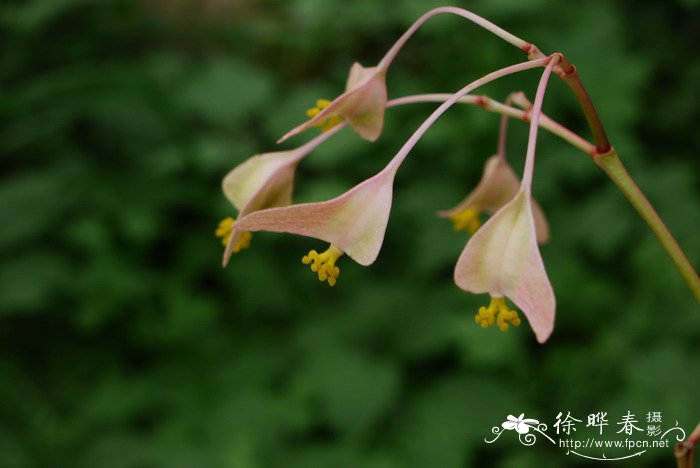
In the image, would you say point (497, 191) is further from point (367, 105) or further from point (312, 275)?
point (312, 275)

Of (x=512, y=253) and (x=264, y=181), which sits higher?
(x=264, y=181)

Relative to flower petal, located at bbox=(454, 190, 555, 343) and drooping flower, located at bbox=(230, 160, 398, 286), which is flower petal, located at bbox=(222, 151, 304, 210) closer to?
drooping flower, located at bbox=(230, 160, 398, 286)

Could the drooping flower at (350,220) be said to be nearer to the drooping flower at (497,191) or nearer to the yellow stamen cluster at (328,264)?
the yellow stamen cluster at (328,264)

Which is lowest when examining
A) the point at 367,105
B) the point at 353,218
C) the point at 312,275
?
the point at 353,218

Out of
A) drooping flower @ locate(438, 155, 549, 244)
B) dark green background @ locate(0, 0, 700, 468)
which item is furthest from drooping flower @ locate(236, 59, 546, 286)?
dark green background @ locate(0, 0, 700, 468)

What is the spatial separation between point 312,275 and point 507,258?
1883 millimetres

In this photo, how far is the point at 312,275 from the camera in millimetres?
2482

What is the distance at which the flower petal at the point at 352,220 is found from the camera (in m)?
0.65

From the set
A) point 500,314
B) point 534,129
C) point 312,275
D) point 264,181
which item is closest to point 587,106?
point 534,129

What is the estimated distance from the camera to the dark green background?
196 centimetres

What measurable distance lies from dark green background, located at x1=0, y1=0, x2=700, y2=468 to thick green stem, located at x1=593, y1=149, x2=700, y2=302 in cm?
99

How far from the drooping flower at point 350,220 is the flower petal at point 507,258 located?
0.08 meters

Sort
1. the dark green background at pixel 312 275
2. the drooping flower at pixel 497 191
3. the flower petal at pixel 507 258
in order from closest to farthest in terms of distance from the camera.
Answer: the flower petal at pixel 507 258 < the drooping flower at pixel 497 191 < the dark green background at pixel 312 275

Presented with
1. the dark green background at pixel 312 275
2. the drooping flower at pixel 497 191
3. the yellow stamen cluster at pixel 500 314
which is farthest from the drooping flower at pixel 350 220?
the dark green background at pixel 312 275
